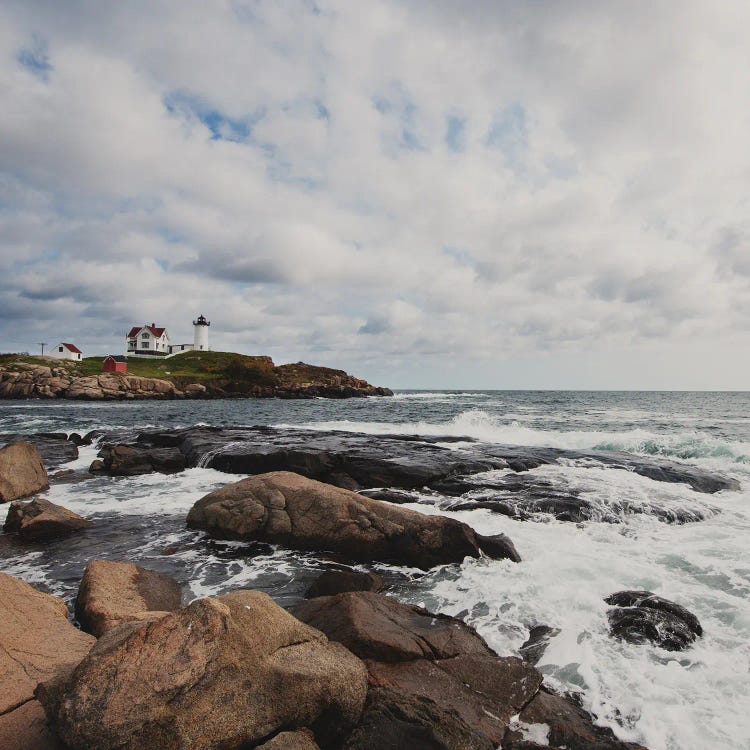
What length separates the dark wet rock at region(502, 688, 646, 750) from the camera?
17.3ft

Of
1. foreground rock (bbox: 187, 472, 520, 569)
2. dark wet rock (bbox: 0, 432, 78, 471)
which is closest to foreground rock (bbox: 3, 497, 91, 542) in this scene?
foreground rock (bbox: 187, 472, 520, 569)

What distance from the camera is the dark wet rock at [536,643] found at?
7109 millimetres

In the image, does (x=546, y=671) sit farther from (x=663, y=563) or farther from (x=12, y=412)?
(x=12, y=412)

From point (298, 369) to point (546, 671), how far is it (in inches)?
4672

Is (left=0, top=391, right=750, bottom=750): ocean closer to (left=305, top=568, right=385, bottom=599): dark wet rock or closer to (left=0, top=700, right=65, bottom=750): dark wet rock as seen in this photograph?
(left=305, top=568, right=385, bottom=599): dark wet rock

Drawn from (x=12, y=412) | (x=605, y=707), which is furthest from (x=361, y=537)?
(x=12, y=412)

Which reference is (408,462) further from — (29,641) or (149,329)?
Answer: (149,329)

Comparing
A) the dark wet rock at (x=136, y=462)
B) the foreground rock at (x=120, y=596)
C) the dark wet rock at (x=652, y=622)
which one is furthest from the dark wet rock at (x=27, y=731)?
the dark wet rock at (x=136, y=462)

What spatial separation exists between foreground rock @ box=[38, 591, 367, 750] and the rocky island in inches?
3285

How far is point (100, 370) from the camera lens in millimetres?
99562

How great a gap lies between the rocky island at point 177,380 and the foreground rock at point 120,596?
78.7 metres

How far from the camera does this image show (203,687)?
4.56 m

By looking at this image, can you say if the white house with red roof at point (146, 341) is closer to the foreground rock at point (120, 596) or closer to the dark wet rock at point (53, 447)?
the dark wet rock at point (53, 447)

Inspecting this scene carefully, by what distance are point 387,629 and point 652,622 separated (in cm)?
447
